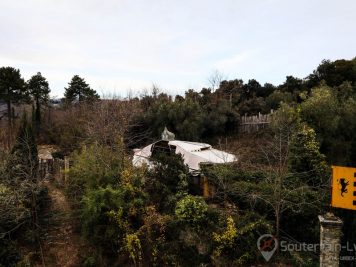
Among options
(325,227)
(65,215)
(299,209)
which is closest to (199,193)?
(299,209)

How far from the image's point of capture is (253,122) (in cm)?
2072

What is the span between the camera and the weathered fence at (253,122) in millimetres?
19991

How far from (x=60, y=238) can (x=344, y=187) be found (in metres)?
8.68

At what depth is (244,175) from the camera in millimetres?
11492

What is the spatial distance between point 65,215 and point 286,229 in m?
7.32

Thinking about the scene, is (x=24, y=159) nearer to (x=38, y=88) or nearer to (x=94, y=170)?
(x=94, y=170)

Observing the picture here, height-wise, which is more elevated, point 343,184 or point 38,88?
point 38,88

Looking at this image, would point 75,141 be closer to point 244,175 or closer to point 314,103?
point 244,175

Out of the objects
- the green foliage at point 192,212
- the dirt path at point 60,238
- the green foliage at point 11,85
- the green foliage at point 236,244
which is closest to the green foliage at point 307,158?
the green foliage at point 236,244

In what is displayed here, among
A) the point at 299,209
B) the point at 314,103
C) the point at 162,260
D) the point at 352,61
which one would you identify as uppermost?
the point at 352,61

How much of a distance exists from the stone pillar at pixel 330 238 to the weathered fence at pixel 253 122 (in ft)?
44.0

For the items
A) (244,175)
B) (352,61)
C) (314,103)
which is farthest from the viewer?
(352,61)

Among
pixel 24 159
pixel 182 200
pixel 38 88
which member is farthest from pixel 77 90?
pixel 182 200

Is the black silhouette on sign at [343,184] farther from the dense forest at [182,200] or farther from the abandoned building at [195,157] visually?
the abandoned building at [195,157]
